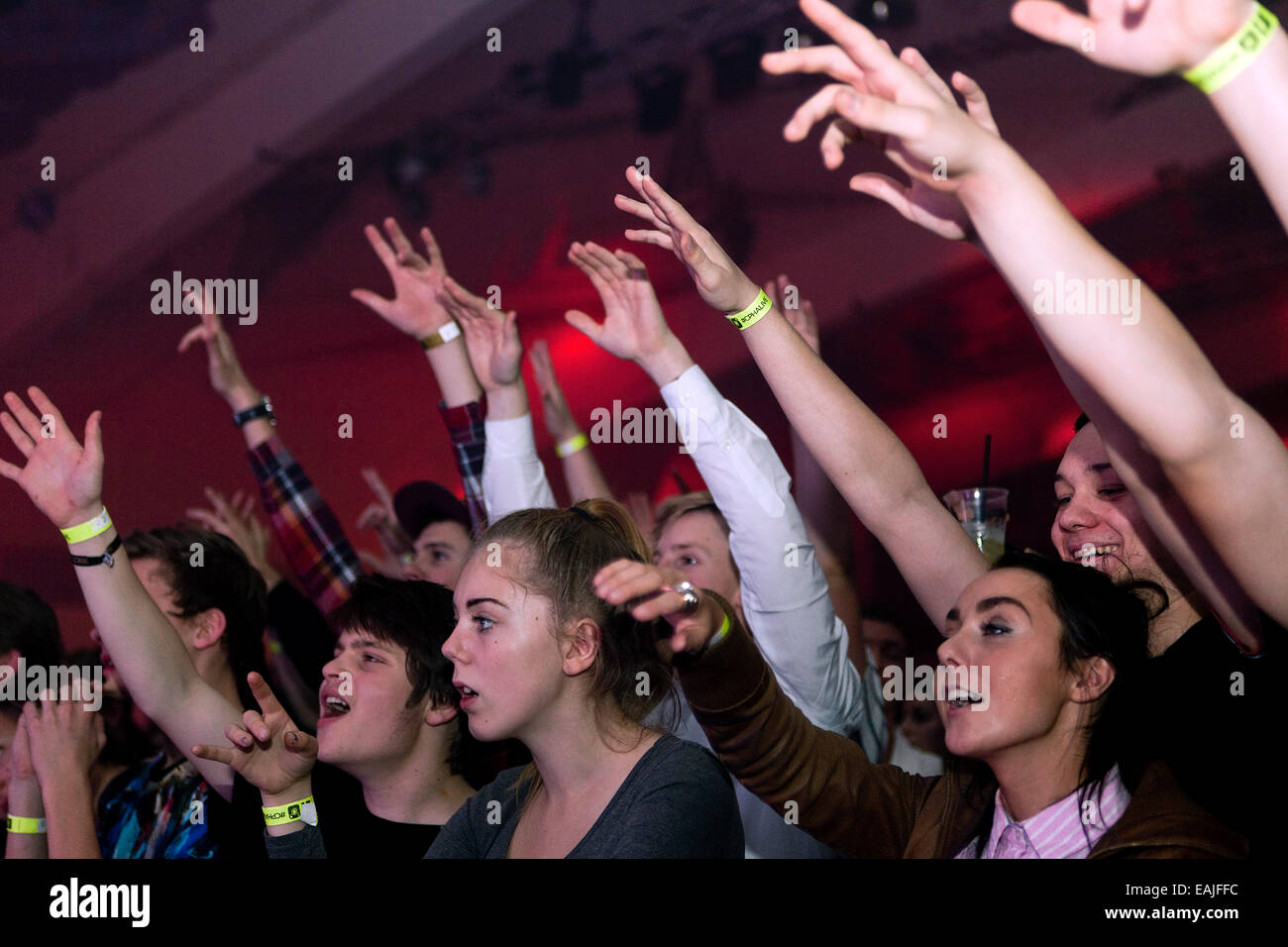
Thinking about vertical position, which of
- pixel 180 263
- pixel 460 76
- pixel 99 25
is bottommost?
pixel 180 263

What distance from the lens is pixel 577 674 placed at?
170 cm

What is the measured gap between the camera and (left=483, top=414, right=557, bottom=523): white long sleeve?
2.49 m

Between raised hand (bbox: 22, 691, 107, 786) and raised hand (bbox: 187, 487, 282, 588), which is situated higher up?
raised hand (bbox: 187, 487, 282, 588)

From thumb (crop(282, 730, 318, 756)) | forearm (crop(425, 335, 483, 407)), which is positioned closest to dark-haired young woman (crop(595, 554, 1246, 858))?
thumb (crop(282, 730, 318, 756))

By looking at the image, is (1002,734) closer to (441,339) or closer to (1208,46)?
(1208,46)

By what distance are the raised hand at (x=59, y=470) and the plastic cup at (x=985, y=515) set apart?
1427 millimetres

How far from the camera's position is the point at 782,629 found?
1.83 meters

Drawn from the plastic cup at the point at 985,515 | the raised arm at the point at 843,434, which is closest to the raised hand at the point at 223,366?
the raised arm at the point at 843,434

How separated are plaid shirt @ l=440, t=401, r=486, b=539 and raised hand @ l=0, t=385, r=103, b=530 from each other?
0.86 m

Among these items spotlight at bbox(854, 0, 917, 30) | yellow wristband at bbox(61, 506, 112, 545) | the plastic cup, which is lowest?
the plastic cup

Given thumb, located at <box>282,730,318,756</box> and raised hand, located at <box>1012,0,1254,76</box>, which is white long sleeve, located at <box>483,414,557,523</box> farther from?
raised hand, located at <box>1012,0,1254,76</box>
